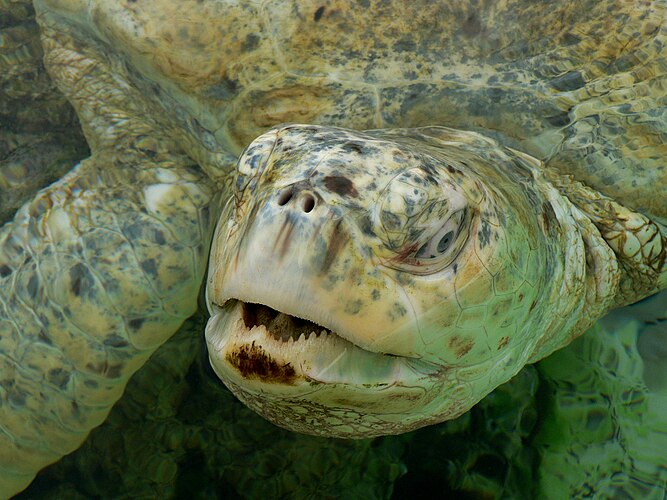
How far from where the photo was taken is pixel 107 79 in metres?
2.29

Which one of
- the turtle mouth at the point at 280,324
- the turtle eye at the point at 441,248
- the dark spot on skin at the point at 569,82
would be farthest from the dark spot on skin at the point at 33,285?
the dark spot on skin at the point at 569,82

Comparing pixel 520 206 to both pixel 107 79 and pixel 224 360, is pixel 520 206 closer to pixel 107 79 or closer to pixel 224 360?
pixel 224 360

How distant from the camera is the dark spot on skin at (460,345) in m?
1.25

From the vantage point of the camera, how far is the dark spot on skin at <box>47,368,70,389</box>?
1.86 m

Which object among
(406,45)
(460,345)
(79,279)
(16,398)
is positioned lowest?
(16,398)

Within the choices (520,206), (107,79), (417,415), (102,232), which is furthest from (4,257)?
(520,206)

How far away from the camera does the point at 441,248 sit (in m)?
1.20

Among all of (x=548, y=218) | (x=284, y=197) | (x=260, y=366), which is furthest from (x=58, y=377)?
(x=548, y=218)

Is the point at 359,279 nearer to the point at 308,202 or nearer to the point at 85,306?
the point at 308,202

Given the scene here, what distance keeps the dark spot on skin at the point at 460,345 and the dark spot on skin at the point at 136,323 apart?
3.03 ft

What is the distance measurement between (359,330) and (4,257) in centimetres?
130

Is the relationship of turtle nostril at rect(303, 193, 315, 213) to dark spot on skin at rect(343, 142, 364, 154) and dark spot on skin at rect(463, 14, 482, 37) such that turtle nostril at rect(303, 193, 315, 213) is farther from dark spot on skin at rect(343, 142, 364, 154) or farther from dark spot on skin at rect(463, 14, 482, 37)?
dark spot on skin at rect(463, 14, 482, 37)

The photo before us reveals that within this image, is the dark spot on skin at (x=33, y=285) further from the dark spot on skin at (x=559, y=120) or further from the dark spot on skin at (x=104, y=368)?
the dark spot on skin at (x=559, y=120)

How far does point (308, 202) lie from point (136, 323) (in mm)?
933
